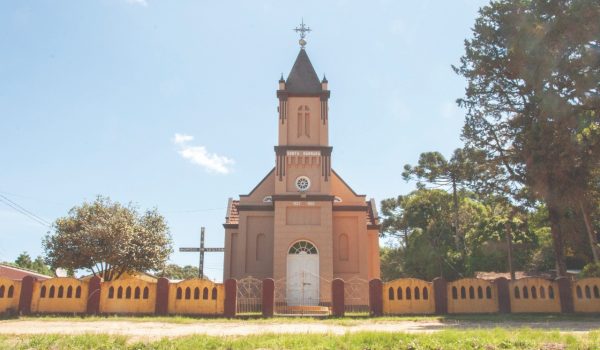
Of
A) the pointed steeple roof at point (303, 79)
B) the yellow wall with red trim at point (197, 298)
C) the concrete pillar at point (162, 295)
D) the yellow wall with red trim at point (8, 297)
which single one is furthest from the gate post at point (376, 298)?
the pointed steeple roof at point (303, 79)

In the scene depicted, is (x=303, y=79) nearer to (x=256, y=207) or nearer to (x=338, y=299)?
(x=256, y=207)

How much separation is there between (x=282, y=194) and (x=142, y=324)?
12.9 m

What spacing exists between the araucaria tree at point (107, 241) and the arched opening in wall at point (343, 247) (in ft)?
32.2

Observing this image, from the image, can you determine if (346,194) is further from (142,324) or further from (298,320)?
(142,324)

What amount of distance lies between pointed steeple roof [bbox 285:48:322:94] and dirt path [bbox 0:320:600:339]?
53.5ft

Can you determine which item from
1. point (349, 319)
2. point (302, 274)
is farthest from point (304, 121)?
point (349, 319)

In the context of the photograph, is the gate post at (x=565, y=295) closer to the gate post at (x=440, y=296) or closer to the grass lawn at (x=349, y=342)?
the gate post at (x=440, y=296)

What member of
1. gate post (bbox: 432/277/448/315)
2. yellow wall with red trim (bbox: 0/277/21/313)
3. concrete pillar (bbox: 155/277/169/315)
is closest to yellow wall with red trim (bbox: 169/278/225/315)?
concrete pillar (bbox: 155/277/169/315)

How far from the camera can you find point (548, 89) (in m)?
19.5

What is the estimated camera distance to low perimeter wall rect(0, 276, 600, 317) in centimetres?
1933

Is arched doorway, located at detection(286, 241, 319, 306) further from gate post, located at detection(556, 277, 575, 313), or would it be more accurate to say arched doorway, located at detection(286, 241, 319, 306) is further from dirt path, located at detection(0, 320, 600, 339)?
gate post, located at detection(556, 277, 575, 313)

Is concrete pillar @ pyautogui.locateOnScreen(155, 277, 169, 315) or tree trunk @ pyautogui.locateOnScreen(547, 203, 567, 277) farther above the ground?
tree trunk @ pyautogui.locateOnScreen(547, 203, 567, 277)

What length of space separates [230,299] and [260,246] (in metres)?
10.1

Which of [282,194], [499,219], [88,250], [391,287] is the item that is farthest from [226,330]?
[499,219]
